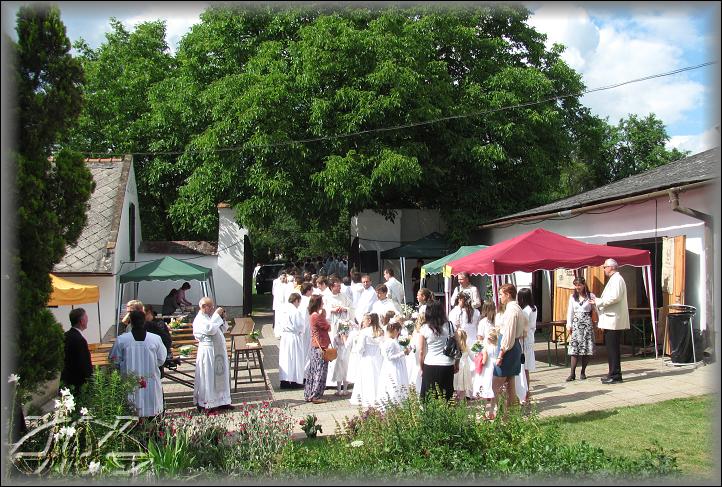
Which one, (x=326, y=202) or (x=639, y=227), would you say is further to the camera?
(x=326, y=202)

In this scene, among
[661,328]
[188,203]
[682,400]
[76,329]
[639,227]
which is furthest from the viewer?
[188,203]

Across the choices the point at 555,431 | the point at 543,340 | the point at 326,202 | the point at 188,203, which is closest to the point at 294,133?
the point at 326,202

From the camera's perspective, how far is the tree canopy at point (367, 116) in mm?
21203

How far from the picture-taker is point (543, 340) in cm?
1719

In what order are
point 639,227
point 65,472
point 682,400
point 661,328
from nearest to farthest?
point 65,472
point 682,400
point 661,328
point 639,227

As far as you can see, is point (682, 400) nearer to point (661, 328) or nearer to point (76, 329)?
point (661, 328)

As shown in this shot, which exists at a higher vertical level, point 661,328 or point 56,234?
point 56,234

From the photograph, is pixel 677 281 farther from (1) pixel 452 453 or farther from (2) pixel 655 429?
(1) pixel 452 453

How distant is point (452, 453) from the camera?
580cm

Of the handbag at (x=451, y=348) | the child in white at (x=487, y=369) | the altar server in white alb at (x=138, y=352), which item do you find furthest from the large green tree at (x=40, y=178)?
the child in white at (x=487, y=369)

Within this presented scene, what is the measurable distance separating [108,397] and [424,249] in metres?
18.0

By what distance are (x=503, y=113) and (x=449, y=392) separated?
16758 mm

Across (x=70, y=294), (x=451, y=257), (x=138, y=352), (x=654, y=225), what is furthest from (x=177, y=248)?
(x=138, y=352)

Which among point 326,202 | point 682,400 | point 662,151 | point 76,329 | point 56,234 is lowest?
point 682,400
